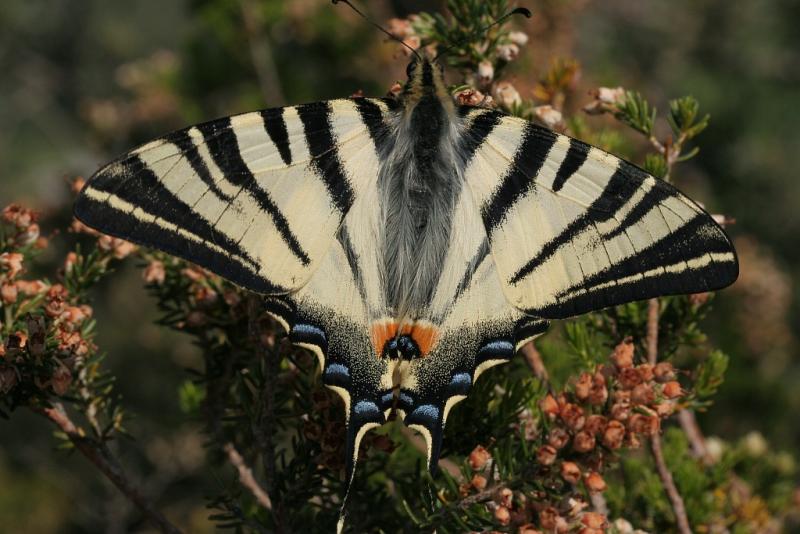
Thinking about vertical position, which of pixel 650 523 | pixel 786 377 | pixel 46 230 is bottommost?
pixel 786 377

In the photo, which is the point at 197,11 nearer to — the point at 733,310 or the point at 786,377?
the point at 733,310

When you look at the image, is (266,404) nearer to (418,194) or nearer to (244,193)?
(244,193)

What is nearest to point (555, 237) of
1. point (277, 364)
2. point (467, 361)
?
point (467, 361)

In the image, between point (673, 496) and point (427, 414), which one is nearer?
point (427, 414)

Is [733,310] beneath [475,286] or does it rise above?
beneath

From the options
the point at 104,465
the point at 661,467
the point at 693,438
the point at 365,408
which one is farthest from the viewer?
the point at 693,438

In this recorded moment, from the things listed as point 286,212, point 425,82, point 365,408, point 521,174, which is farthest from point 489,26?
point 365,408

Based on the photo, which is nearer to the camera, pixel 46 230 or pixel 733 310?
pixel 733 310

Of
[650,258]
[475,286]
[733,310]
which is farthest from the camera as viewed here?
[733,310]

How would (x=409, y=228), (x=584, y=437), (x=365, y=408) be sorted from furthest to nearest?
(x=409, y=228), (x=365, y=408), (x=584, y=437)

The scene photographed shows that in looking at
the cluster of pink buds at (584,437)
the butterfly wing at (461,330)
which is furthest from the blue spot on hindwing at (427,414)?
the cluster of pink buds at (584,437)
